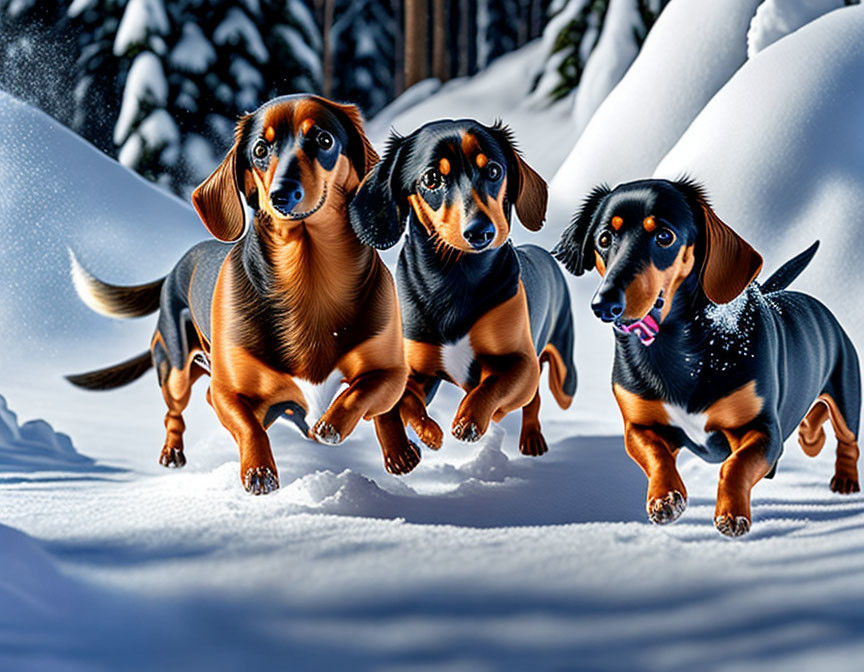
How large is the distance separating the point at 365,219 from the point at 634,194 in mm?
518

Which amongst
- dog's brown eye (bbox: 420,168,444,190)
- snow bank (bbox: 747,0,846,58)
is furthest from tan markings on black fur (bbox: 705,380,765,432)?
snow bank (bbox: 747,0,846,58)

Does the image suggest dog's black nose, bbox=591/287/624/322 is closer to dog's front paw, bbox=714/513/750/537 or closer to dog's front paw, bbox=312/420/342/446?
dog's front paw, bbox=714/513/750/537

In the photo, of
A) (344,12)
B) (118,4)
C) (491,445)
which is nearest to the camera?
(491,445)

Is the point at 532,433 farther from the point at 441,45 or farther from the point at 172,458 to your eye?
the point at 441,45

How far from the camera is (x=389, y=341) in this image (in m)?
1.95

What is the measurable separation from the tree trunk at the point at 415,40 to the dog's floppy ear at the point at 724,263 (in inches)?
258

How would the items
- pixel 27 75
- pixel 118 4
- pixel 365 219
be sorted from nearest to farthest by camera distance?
pixel 365 219
pixel 27 75
pixel 118 4

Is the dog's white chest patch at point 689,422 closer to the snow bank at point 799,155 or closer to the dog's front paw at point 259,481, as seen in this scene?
the dog's front paw at point 259,481

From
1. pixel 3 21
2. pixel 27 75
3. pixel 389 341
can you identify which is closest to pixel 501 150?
pixel 389 341

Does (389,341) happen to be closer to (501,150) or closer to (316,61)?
(501,150)

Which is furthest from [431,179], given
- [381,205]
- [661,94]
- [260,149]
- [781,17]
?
[781,17]

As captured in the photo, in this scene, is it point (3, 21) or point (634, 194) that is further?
point (3, 21)

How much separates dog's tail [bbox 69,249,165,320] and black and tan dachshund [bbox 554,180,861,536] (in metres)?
1.42

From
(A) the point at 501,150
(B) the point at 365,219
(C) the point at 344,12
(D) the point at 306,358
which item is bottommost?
(C) the point at 344,12
